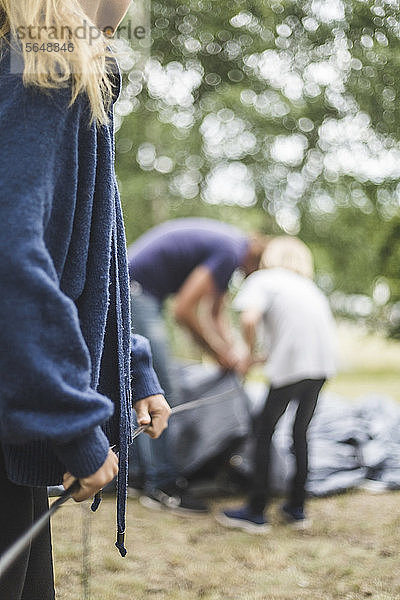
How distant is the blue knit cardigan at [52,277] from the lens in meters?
0.72

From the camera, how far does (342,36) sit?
2.31 metres

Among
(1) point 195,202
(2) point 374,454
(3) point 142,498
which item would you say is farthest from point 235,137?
(3) point 142,498

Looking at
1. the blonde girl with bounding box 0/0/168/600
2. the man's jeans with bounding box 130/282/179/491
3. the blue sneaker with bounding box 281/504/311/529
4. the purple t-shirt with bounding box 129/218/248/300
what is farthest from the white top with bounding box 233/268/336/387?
the blonde girl with bounding box 0/0/168/600

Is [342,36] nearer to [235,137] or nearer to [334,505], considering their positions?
[334,505]

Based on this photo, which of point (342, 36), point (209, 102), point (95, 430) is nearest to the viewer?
point (95, 430)

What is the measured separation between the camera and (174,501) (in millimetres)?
2738

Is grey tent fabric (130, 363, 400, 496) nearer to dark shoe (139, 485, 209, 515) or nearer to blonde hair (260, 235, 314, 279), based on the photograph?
dark shoe (139, 485, 209, 515)

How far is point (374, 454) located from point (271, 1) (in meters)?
1.94

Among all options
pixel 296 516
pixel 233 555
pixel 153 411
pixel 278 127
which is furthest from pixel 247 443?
pixel 278 127

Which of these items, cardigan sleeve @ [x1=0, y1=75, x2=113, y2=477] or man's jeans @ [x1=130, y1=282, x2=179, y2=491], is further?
man's jeans @ [x1=130, y1=282, x2=179, y2=491]

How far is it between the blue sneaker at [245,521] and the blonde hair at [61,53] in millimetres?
2000

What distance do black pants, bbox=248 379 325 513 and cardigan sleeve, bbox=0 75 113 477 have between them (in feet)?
6.41

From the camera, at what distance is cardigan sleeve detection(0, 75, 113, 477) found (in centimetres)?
71

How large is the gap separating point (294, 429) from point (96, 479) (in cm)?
201
